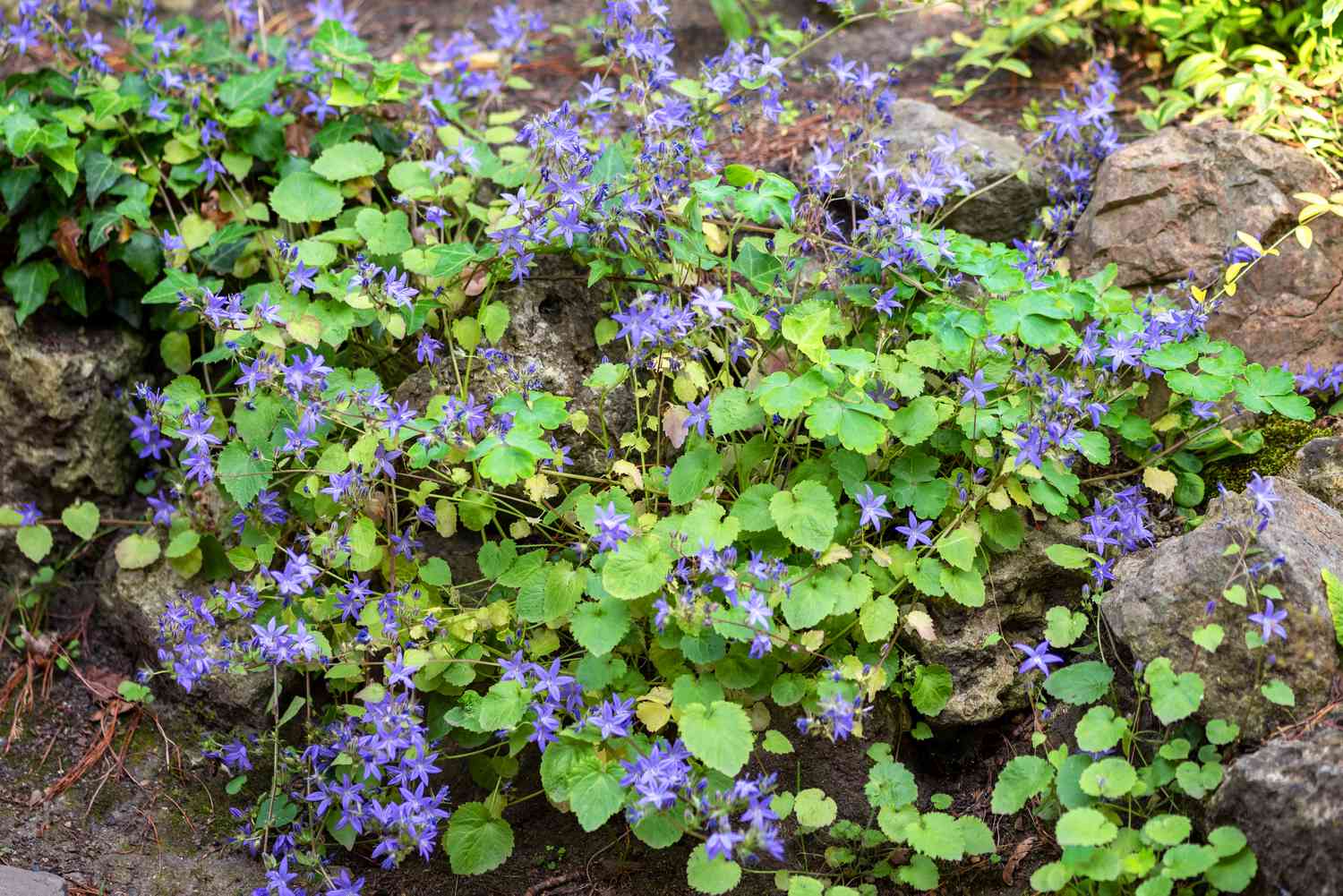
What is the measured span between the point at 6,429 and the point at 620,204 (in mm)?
2328

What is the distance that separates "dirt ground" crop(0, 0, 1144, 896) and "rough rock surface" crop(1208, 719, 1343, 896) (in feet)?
1.80

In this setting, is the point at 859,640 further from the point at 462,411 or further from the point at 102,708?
the point at 102,708

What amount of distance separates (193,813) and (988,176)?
333cm

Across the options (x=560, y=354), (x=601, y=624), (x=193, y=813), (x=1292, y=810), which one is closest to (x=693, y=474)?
(x=601, y=624)

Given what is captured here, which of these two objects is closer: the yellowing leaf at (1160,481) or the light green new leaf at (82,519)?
the yellowing leaf at (1160,481)

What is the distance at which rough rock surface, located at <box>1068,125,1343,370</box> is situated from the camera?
3.66 meters

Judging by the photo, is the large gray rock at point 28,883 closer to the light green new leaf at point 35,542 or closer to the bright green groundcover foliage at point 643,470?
the bright green groundcover foliage at point 643,470

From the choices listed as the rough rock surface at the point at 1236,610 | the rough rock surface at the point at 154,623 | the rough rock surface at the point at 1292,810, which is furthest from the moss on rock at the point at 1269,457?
the rough rock surface at the point at 154,623

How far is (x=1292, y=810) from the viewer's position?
2510mm

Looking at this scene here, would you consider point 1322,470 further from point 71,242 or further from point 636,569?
point 71,242

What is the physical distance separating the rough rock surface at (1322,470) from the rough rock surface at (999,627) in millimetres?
677

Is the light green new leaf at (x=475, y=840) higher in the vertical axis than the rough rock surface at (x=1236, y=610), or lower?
lower

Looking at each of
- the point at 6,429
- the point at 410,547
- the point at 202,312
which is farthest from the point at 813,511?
the point at 6,429

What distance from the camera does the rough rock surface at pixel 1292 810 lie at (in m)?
2.44
